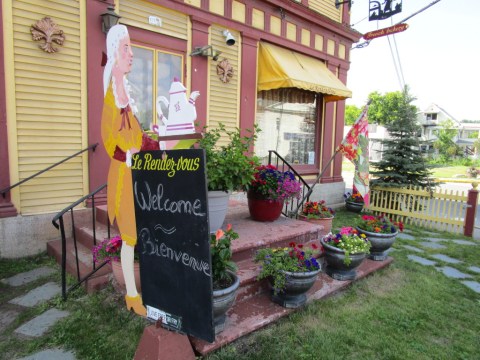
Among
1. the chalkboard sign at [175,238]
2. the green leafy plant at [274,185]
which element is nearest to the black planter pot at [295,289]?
the chalkboard sign at [175,238]

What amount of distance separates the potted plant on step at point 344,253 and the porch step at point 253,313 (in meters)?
0.11

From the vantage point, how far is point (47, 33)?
4.11 m

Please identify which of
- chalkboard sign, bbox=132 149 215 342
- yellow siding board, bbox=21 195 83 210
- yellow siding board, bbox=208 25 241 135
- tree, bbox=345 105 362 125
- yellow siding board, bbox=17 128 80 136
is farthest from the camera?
tree, bbox=345 105 362 125

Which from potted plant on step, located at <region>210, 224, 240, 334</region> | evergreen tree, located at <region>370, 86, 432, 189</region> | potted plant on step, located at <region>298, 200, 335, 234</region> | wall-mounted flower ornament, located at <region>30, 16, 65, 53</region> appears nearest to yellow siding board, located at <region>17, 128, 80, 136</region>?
wall-mounted flower ornament, located at <region>30, 16, 65, 53</region>

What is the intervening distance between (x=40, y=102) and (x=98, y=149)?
93 centimetres

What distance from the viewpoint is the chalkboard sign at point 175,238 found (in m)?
1.89

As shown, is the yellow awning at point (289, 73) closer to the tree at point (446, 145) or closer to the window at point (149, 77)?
the window at point (149, 77)

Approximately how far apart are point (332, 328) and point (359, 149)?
3.71 m

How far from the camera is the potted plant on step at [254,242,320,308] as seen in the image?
117 inches

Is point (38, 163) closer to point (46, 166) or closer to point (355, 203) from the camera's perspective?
point (46, 166)

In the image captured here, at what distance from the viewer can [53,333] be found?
2652mm

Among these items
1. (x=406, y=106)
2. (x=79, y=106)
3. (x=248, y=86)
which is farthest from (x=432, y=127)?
(x=79, y=106)

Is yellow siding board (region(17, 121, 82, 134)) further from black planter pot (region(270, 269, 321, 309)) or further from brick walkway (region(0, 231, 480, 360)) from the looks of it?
black planter pot (region(270, 269, 321, 309))

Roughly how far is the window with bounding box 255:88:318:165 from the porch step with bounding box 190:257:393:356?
4107 millimetres
